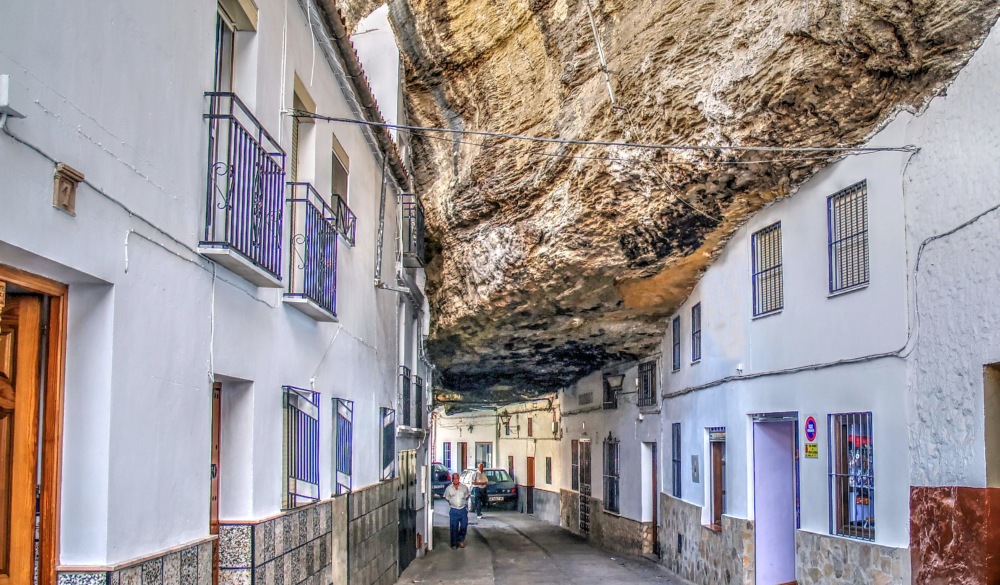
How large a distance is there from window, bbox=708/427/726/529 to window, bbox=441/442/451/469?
121 feet

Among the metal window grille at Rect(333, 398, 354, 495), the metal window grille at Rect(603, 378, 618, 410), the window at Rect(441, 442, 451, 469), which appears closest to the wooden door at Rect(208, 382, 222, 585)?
the metal window grille at Rect(333, 398, 354, 495)

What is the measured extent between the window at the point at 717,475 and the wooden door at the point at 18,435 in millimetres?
10456

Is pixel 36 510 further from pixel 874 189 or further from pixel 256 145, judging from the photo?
pixel 874 189

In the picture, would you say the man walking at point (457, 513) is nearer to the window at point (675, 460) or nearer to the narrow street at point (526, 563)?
the narrow street at point (526, 563)

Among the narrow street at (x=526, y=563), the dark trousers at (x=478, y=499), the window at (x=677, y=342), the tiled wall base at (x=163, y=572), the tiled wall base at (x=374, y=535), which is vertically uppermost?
the window at (x=677, y=342)

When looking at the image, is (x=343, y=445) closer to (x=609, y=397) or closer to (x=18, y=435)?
(x=18, y=435)

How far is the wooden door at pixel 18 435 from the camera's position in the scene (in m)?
4.16

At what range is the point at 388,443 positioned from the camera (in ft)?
44.0

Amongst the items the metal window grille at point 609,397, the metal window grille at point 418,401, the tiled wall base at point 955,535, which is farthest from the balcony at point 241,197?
the metal window grille at point 609,397

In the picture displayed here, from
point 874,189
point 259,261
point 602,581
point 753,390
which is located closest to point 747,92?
point 874,189

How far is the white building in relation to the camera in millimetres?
4113

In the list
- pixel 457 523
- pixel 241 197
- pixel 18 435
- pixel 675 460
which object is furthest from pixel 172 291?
pixel 457 523

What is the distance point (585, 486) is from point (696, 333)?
11.0 metres

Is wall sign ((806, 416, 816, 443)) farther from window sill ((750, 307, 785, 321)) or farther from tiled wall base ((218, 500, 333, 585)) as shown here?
tiled wall base ((218, 500, 333, 585))
